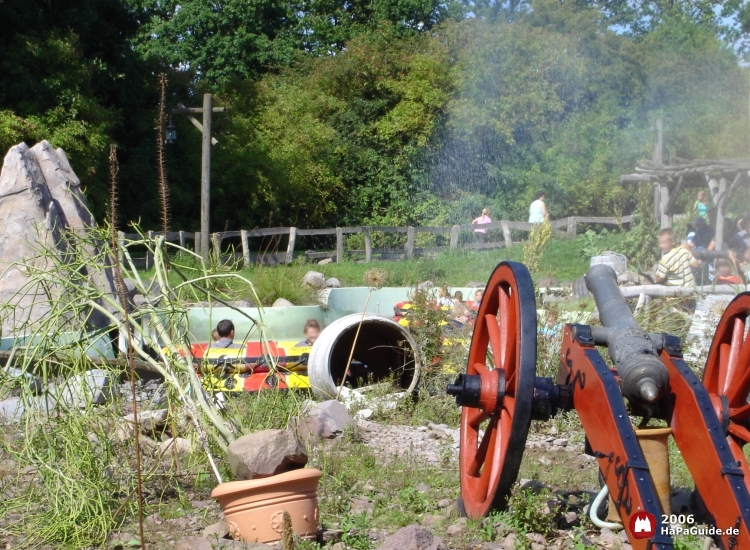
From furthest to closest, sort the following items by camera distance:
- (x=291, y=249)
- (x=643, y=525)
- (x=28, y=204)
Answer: (x=291, y=249)
(x=28, y=204)
(x=643, y=525)

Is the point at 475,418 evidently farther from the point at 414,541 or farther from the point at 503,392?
the point at 414,541

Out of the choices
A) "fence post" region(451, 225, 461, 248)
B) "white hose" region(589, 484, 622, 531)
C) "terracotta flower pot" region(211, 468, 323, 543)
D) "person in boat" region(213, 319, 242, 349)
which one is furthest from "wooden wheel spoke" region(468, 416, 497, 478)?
"fence post" region(451, 225, 461, 248)

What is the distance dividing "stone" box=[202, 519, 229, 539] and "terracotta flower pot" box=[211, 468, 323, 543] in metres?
0.16

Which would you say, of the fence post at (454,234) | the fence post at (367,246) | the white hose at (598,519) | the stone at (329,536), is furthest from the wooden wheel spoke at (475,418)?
the fence post at (454,234)

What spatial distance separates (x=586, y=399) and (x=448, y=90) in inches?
1060

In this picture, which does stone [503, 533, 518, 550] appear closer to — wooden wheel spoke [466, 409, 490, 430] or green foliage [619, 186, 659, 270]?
wooden wheel spoke [466, 409, 490, 430]

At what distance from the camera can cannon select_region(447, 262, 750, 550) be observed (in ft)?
10.7

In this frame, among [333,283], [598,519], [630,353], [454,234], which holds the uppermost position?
[630,353]

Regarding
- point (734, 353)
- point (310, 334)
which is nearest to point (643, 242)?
point (310, 334)

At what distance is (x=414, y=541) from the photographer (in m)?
3.71

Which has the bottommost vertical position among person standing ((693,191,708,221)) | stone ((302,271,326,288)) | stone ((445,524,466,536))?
stone ((302,271,326,288))

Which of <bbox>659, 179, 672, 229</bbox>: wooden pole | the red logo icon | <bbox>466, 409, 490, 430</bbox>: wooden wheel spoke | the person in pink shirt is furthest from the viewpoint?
the person in pink shirt

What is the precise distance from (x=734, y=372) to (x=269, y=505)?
85.2 inches

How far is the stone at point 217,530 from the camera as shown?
4168 mm
